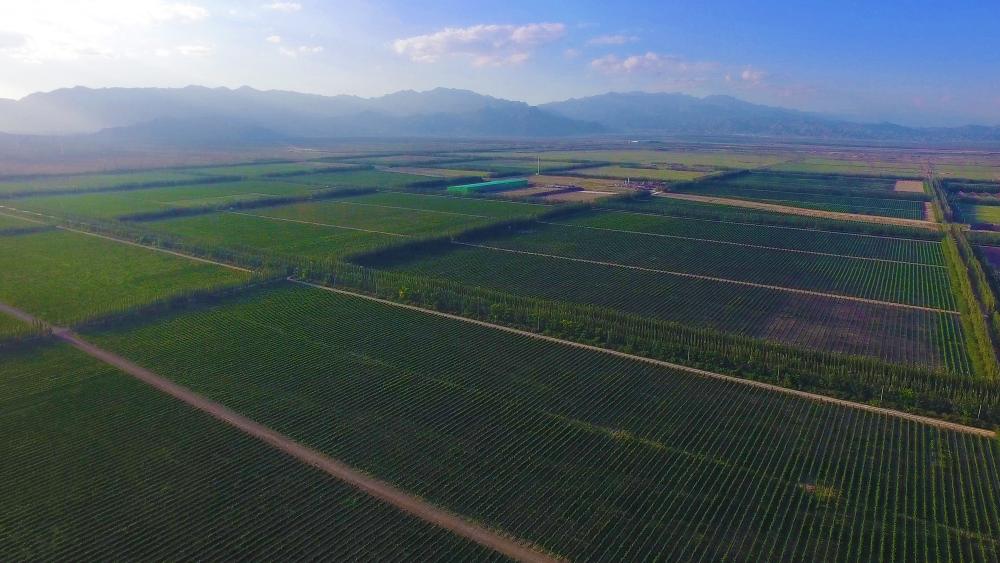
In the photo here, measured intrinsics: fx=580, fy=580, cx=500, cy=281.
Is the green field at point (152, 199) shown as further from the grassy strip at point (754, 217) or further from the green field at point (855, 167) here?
the green field at point (855, 167)

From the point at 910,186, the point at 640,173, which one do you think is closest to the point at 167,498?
the point at 640,173

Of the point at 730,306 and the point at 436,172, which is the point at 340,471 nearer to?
the point at 730,306

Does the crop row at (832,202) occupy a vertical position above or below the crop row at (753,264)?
above

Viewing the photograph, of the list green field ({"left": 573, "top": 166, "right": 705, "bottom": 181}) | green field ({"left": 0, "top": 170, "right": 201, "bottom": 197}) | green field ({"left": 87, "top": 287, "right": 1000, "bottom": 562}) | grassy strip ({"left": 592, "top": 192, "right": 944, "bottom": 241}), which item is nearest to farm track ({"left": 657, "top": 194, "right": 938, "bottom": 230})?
grassy strip ({"left": 592, "top": 192, "right": 944, "bottom": 241})

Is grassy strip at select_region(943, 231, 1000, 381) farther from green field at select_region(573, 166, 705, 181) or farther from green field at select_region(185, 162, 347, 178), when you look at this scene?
green field at select_region(185, 162, 347, 178)

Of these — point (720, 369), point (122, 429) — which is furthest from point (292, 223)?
point (720, 369)

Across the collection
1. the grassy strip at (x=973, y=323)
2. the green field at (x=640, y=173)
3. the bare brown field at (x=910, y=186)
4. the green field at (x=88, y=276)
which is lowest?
the grassy strip at (x=973, y=323)

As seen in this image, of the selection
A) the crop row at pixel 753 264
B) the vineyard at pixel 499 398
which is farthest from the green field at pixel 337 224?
the crop row at pixel 753 264
